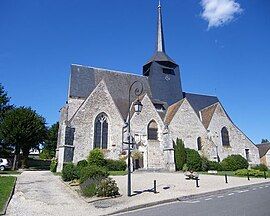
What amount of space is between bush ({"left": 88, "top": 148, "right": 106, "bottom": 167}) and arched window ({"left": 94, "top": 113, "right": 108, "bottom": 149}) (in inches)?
73.3

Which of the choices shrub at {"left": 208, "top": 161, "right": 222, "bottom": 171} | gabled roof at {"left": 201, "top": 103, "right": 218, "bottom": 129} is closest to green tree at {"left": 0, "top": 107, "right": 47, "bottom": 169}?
shrub at {"left": 208, "top": 161, "right": 222, "bottom": 171}

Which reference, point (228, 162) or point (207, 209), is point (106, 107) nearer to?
point (228, 162)

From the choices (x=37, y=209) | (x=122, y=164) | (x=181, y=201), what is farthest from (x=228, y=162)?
(x=37, y=209)

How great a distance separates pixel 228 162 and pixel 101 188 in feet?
70.9

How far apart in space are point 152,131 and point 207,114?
9405mm

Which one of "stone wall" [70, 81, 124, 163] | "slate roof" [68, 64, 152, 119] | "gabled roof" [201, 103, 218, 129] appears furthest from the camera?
"gabled roof" [201, 103, 218, 129]

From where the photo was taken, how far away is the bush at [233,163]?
2942 centimetres

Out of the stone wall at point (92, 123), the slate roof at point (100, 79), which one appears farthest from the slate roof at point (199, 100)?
the stone wall at point (92, 123)

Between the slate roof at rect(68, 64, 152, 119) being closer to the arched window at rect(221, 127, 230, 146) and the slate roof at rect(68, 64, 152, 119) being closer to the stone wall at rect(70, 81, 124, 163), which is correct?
the stone wall at rect(70, 81, 124, 163)

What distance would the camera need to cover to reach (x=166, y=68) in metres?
36.0

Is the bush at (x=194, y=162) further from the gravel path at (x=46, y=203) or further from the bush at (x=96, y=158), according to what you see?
the gravel path at (x=46, y=203)

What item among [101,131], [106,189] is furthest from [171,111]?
[106,189]

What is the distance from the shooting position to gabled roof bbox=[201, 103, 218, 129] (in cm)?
3294

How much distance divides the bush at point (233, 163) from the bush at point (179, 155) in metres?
5.00
